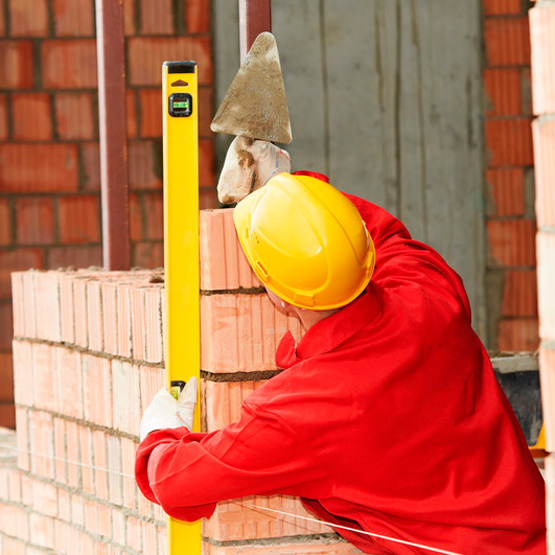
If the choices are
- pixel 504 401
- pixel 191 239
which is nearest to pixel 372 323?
pixel 504 401

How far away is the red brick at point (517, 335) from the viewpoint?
16.4ft

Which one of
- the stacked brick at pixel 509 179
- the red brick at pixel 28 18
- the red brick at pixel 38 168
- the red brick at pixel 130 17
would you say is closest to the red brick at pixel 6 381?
the red brick at pixel 38 168

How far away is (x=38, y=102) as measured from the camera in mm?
4875

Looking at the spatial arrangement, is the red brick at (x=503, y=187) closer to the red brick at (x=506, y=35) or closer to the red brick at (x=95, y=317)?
the red brick at (x=506, y=35)

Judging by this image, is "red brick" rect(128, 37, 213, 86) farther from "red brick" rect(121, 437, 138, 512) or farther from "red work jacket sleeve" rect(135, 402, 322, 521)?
"red work jacket sleeve" rect(135, 402, 322, 521)

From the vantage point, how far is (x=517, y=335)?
5.02 m

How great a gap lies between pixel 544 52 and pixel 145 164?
3.69 metres

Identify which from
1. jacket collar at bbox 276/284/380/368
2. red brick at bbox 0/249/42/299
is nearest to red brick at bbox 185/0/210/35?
red brick at bbox 0/249/42/299

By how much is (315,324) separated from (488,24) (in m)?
3.39

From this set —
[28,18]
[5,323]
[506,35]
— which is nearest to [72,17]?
[28,18]

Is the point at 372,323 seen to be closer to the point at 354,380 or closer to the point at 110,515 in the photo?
the point at 354,380

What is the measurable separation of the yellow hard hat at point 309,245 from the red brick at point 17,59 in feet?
10.6

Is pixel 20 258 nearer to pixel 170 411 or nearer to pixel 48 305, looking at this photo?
pixel 48 305

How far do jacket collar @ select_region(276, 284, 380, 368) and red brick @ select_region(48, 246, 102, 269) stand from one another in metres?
3.15
